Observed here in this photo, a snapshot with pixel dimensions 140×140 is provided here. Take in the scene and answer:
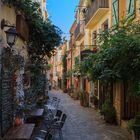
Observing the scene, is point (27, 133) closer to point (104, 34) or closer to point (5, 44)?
point (5, 44)

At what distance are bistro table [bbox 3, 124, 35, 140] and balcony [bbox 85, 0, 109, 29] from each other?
13.4 metres

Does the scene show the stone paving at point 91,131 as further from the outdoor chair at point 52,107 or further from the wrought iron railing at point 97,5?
the wrought iron railing at point 97,5

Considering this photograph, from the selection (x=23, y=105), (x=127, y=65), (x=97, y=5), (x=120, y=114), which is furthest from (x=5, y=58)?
(x=97, y=5)

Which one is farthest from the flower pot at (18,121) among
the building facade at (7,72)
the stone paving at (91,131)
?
the stone paving at (91,131)

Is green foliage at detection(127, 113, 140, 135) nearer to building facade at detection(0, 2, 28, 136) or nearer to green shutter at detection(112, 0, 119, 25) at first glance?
building facade at detection(0, 2, 28, 136)

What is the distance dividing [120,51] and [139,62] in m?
1.71

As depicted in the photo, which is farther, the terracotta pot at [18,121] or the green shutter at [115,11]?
the green shutter at [115,11]

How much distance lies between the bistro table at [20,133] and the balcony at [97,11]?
13361 millimetres

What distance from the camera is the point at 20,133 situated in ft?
31.1

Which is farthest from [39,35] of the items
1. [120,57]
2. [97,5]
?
[97,5]

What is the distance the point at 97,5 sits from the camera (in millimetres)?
23594

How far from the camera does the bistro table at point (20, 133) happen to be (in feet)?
29.1

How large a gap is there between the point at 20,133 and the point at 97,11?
1530 cm

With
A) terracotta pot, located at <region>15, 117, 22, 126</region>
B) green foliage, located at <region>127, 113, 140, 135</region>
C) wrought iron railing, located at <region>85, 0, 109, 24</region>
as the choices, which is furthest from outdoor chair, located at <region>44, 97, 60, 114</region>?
wrought iron railing, located at <region>85, 0, 109, 24</region>
